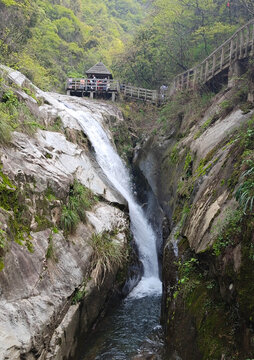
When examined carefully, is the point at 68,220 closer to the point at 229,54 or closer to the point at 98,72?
the point at 229,54

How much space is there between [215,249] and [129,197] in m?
7.96

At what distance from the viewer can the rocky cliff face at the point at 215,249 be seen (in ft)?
13.2

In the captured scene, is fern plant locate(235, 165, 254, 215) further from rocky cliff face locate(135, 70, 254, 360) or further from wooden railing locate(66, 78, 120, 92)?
wooden railing locate(66, 78, 120, 92)

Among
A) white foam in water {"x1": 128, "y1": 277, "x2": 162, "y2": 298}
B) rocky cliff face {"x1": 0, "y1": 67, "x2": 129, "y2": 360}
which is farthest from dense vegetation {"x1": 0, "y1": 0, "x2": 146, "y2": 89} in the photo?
white foam in water {"x1": 128, "y1": 277, "x2": 162, "y2": 298}

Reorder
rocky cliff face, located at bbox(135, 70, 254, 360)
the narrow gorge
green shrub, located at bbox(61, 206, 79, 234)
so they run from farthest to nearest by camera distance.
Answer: green shrub, located at bbox(61, 206, 79, 234) → the narrow gorge → rocky cliff face, located at bbox(135, 70, 254, 360)

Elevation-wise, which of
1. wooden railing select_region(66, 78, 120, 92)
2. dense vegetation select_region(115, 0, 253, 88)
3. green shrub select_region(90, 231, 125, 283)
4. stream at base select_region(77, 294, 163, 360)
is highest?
dense vegetation select_region(115, 0, 253, 88)

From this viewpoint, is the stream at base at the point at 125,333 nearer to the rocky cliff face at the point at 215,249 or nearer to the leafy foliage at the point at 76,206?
the rocky cliff face at the point at 215,249

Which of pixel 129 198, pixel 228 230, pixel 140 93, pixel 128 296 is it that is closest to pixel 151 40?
pixel 140 93

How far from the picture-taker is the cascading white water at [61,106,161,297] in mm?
10109

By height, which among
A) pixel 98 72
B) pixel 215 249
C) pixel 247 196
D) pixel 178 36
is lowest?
pixel 215 249

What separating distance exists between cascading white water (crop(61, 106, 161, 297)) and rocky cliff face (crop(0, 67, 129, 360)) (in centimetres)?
173

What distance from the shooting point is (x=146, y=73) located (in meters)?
23.8

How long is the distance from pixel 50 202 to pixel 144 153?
31.6ft

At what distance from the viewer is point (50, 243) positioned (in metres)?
6.08
